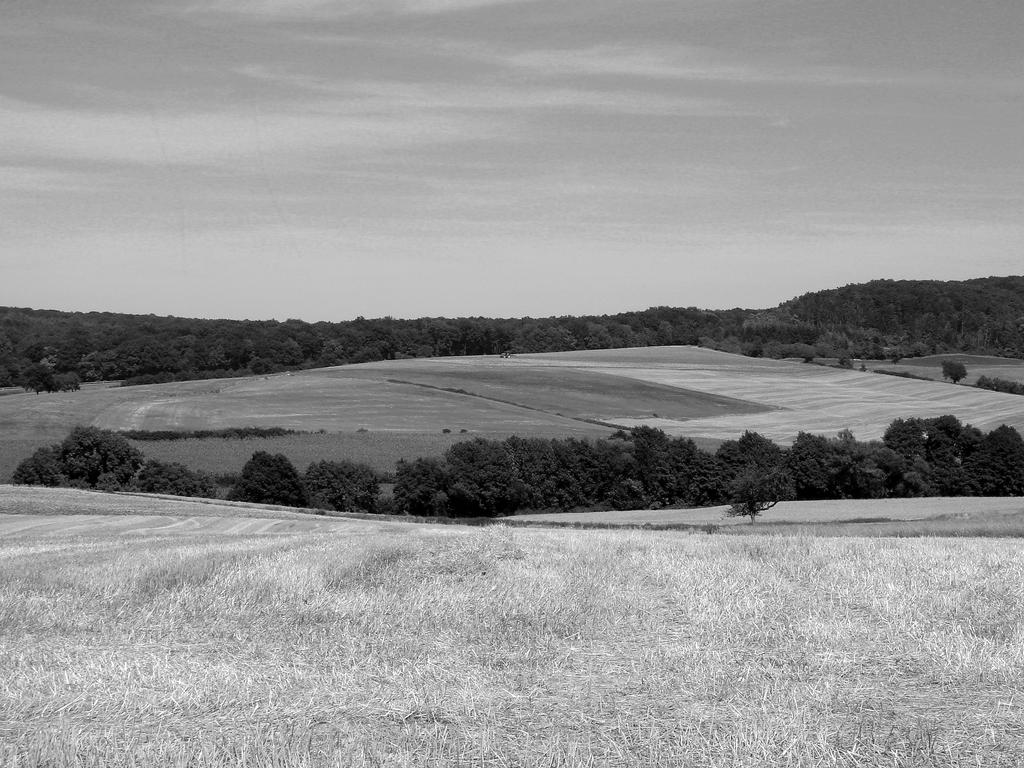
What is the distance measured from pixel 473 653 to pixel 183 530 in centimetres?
2647

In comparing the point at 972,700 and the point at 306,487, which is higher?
the point at 972,700

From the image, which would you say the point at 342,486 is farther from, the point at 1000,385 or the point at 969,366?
the point at 969,366

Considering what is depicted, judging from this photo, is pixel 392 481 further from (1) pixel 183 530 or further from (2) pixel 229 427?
(1) pixel 183 530

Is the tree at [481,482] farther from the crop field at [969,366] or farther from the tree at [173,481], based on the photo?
the crop field at [969,366]

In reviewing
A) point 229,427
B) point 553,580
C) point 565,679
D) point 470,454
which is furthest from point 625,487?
point 565,679

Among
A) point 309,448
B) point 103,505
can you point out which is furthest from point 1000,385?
point 103,505

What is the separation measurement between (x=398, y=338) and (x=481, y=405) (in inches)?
2208

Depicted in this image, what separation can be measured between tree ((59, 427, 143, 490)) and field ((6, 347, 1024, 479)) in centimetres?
383

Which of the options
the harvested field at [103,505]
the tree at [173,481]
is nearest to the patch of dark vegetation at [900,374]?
the tree at [173,481]

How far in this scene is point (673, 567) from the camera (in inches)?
606

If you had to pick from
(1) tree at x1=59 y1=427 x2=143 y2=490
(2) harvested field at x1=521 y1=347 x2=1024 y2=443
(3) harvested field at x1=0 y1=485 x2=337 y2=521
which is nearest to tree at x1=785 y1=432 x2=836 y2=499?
(2) harvested field at x1=521 y1=347 x2=1024 y2=443

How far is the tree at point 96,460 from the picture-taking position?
226 ft

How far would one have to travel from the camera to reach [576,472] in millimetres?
71312

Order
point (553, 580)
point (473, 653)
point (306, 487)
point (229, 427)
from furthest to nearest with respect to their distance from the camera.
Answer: point (229, 427) → point (306, 487) → point (553, 580) → point (473, 653)
